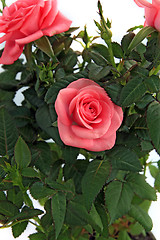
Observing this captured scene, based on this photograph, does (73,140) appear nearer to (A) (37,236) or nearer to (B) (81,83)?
(B) (81,83)

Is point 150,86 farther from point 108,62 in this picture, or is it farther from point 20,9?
point 20,9

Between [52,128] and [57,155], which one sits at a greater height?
[52,128]

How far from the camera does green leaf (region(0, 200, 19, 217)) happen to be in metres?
0.46

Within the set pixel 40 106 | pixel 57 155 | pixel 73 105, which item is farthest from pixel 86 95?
pixel 57 155

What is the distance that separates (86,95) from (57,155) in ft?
0.97

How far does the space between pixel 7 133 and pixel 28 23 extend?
0.17 meters

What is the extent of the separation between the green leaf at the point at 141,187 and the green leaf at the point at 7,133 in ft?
0.65

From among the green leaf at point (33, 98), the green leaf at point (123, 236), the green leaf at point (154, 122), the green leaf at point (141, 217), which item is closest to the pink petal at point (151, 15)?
the green leaf at point (154, 122)

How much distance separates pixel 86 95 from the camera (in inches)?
15.3

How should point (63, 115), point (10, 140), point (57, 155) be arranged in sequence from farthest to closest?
point (57, 155) < point (10, 140) < point (63, 115)

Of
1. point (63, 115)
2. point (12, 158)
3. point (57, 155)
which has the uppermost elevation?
point (63, 115)

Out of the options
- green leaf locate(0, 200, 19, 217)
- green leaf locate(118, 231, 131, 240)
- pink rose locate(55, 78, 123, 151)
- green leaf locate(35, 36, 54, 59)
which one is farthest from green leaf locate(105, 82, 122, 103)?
green leaf locate(118, 231, 131, 240)

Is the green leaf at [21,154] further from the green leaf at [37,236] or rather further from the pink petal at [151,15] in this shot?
the pink petal at [151,15]

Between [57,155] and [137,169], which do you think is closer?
[137,169]
